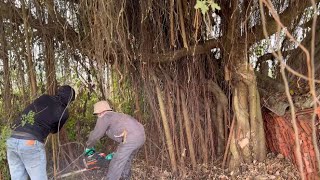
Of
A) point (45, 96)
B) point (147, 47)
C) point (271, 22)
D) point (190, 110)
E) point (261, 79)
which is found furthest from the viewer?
point (261, 79)

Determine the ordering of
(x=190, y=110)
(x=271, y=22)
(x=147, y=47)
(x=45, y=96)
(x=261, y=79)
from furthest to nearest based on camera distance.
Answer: (x=261, y=79)
(x=190, y=110)
(x=147, y=47)
(x=271, y=22)
(x=45, y=96)

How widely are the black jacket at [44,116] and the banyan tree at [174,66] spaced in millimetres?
631

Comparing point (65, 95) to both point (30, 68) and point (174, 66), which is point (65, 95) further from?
point (174, 66)

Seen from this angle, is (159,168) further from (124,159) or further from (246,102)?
(246,102)

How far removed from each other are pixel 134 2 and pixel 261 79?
2.11 metres

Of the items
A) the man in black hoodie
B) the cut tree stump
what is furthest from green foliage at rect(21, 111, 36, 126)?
the cut tree stump

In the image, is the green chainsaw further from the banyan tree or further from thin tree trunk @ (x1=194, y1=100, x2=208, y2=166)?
thin tree trunk @ (x1=194, y1=100, x2=208, y2=166)

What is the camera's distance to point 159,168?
460 cm

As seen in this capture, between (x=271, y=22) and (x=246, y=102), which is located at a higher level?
(x=271, y=22)

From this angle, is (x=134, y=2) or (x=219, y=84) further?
(x=219, y=84)

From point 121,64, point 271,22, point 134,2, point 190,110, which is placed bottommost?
point 190,110

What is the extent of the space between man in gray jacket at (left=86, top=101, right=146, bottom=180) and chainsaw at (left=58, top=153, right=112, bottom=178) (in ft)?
1.16

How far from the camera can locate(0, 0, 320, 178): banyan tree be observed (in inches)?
153

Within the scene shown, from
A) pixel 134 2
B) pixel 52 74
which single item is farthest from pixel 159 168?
pixel 134 2
